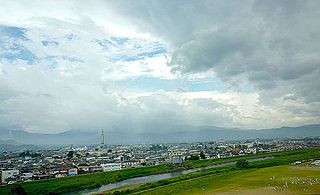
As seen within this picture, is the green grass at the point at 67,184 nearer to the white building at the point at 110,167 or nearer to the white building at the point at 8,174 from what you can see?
the white building at the point at 8,174

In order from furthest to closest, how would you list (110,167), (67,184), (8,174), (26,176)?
(110,167), (8,174), (26,176), (67,184)

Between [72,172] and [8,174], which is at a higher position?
[8,174]

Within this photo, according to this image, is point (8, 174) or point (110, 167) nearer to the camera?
point (8, 174)

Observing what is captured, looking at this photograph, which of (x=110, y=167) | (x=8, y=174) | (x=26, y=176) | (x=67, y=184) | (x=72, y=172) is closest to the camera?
(x=67, y=184)

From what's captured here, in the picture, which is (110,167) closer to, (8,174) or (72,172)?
(72,172)

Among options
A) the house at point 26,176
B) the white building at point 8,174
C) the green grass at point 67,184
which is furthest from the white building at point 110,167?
the white building at point 8,174

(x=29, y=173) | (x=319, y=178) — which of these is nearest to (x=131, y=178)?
(x=29, y=173)

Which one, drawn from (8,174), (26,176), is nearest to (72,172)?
(26,176)

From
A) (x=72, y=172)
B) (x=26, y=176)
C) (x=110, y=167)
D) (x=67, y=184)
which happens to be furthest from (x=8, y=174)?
(x=110, y=167)

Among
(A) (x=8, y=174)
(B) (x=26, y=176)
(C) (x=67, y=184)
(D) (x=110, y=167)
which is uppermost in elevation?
(A) (x=8, y=174)

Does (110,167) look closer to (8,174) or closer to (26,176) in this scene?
(26,176)

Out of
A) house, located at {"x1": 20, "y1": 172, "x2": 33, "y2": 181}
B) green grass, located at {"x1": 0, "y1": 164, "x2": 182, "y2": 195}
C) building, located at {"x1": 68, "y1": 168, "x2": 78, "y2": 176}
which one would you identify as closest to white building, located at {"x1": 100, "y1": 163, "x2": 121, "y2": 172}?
building, located at {"x1": 68, "y1": 168, "x2": 78, "y2": 176}

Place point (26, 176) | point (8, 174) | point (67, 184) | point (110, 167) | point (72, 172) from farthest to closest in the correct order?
point (110, 167) → point (72, 172) → point (8, 174) → point (26, 176) → point (67, 184)

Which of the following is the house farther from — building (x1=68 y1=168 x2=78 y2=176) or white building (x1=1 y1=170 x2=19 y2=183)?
building (x1=68 y1=168 x2=78 y2=176)
